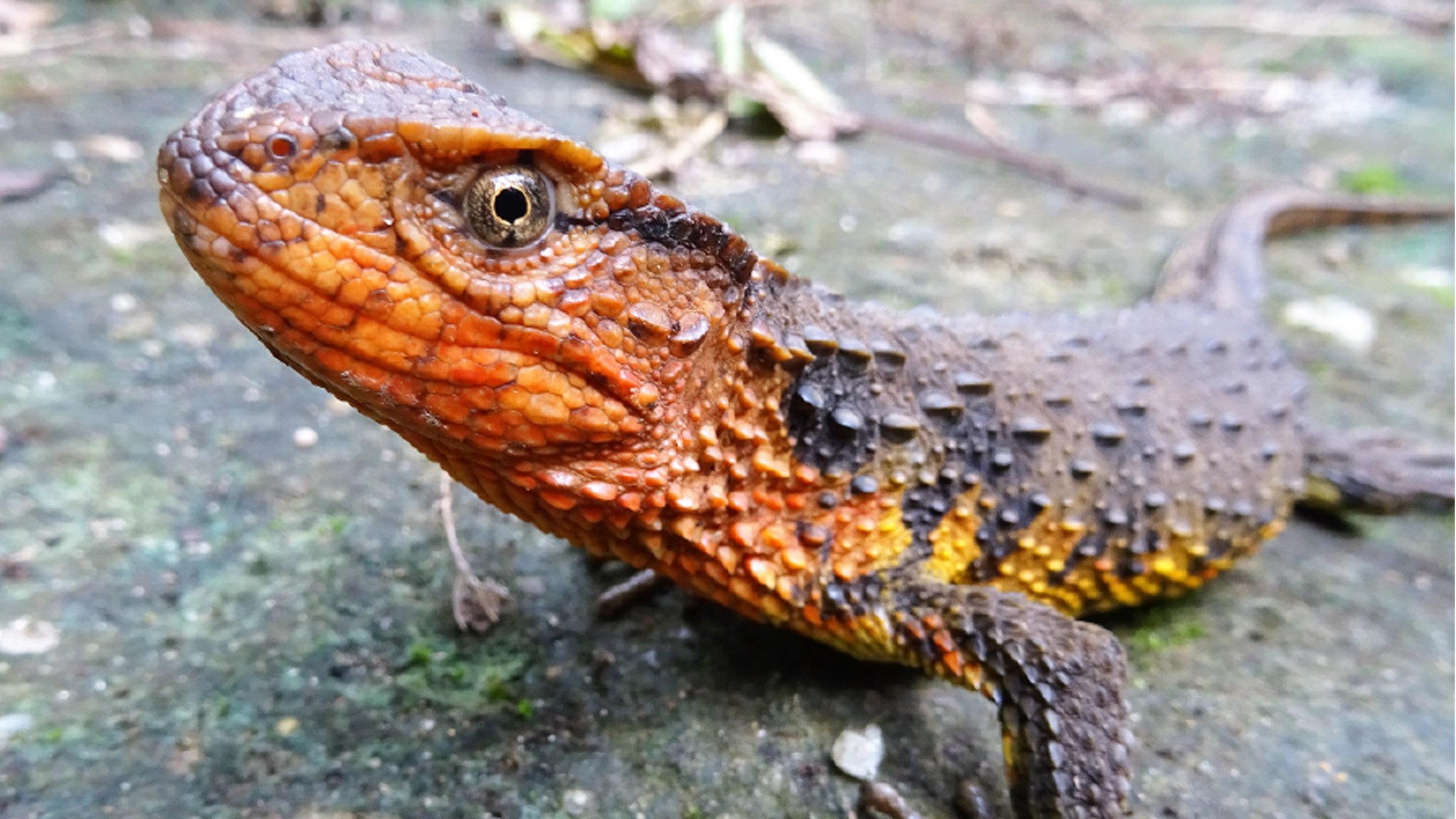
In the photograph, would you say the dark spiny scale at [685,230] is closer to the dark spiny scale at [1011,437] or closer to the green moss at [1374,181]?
the dark spiny scale at [1011,437]

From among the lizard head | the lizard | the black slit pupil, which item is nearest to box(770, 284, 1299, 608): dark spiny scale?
the lizard

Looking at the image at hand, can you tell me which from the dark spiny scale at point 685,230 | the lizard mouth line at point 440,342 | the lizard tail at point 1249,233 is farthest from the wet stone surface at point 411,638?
the dark spiny scale at point 685,230

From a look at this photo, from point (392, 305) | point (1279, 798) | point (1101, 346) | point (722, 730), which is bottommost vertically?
point (722, 730)

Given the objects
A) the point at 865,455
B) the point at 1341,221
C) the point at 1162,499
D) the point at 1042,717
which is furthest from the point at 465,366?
the point at 1341,221

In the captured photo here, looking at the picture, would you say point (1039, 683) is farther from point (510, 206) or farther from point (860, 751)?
point (510, 206)

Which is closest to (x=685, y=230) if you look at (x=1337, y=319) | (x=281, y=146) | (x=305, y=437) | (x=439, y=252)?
(x=439, y=252)

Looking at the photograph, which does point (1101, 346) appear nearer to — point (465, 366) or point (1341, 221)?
point (465, 366)

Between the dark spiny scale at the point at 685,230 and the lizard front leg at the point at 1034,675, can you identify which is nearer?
the dark spiny scale at the point at 685,230
